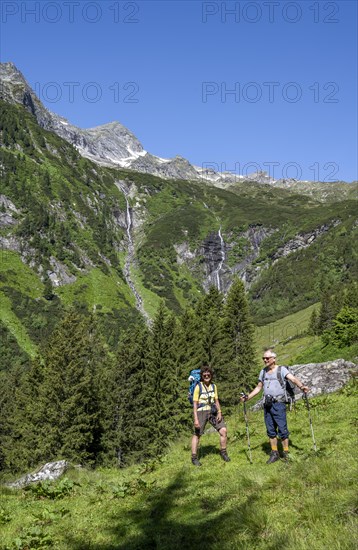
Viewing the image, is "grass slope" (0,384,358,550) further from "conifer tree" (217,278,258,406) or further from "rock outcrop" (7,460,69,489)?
"conifer tree" (217,278,258,406)

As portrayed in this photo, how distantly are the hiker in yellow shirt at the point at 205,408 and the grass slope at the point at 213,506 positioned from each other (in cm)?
76

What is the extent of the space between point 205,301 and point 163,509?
4567 centimetres

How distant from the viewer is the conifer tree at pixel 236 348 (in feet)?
149

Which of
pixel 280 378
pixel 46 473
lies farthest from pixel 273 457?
pixel 46 473

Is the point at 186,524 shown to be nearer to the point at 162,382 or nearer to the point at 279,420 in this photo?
the point at 279,420

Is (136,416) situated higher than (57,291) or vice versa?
(57,291)

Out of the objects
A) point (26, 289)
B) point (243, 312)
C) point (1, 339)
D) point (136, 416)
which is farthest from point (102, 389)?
point (26, 289)

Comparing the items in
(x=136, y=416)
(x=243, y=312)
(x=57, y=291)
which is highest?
(x=57, y=291)

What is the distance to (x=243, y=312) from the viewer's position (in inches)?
1977

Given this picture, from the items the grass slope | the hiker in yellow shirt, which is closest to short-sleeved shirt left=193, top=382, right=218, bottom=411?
the hiker in yellow shirt

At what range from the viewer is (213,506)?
8.59 metres

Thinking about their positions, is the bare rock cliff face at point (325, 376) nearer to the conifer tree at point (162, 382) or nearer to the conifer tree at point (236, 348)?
the conifer tree at point (162, 382)

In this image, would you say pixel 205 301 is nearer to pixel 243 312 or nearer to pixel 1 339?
pixel 243 312

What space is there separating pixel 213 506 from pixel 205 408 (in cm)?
438
